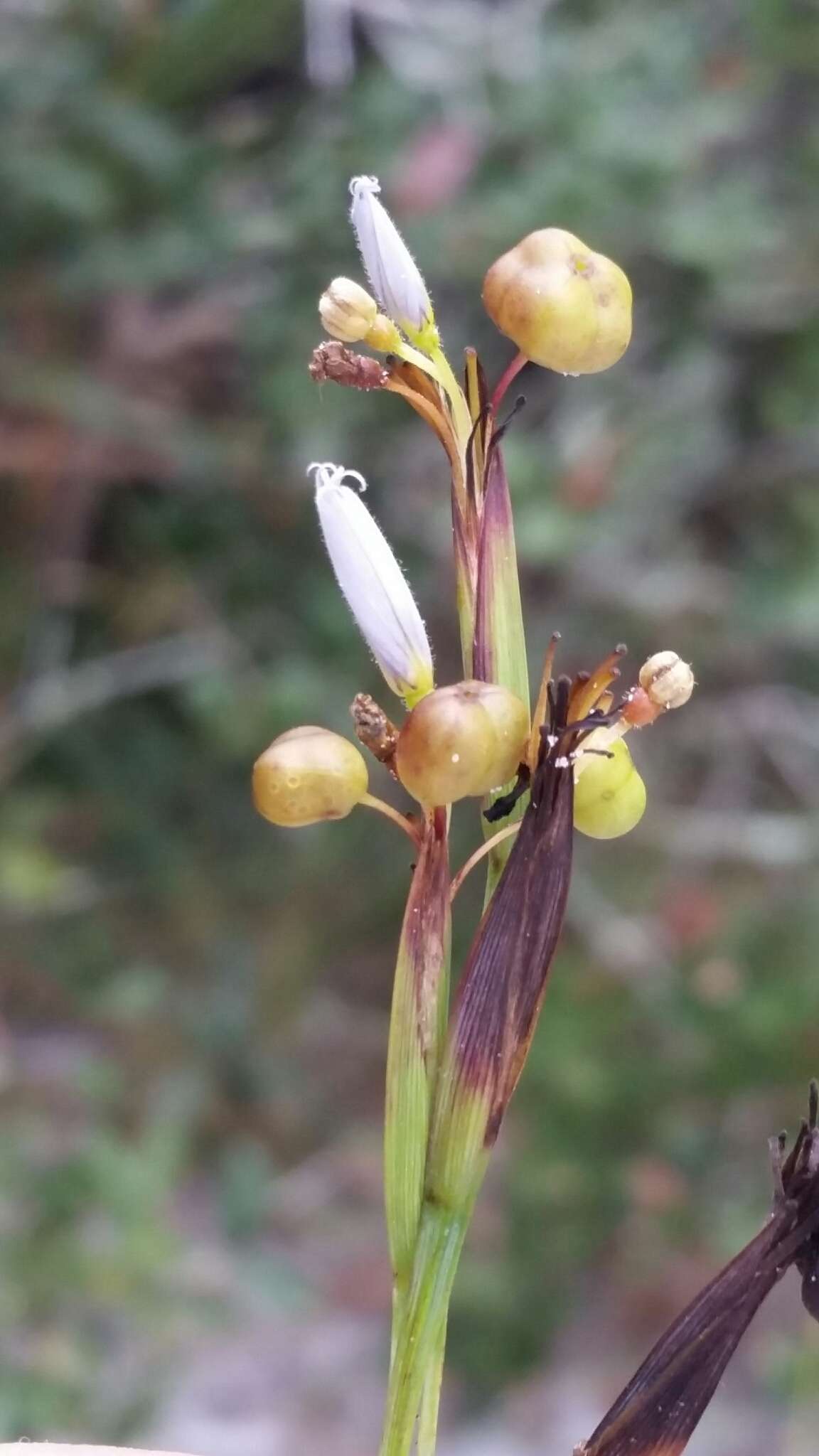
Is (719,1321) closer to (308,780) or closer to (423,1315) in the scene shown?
(423,1315)

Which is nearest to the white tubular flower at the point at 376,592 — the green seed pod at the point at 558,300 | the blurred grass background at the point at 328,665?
the green seed pod at the point at 558,300

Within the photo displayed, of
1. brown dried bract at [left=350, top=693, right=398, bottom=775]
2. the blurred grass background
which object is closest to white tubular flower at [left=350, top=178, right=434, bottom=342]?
brown dried bract at [left=350, top=693, right=398, bottom=775]

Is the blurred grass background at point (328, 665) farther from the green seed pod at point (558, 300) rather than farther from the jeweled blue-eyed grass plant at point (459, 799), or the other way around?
the green seed pod at point (558, 300)

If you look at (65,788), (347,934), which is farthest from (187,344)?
(347,934)

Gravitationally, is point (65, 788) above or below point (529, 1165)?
above

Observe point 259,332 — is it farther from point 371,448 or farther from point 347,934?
point 347,934

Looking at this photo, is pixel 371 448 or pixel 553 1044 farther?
pixel 371 448

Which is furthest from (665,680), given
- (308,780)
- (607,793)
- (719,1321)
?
(719,1321)

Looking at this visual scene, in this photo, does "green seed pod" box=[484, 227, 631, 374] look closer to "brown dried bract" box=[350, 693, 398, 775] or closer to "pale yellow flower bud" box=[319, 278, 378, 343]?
"pale yellow flower bud" box=[319, 278, 378, 343]
